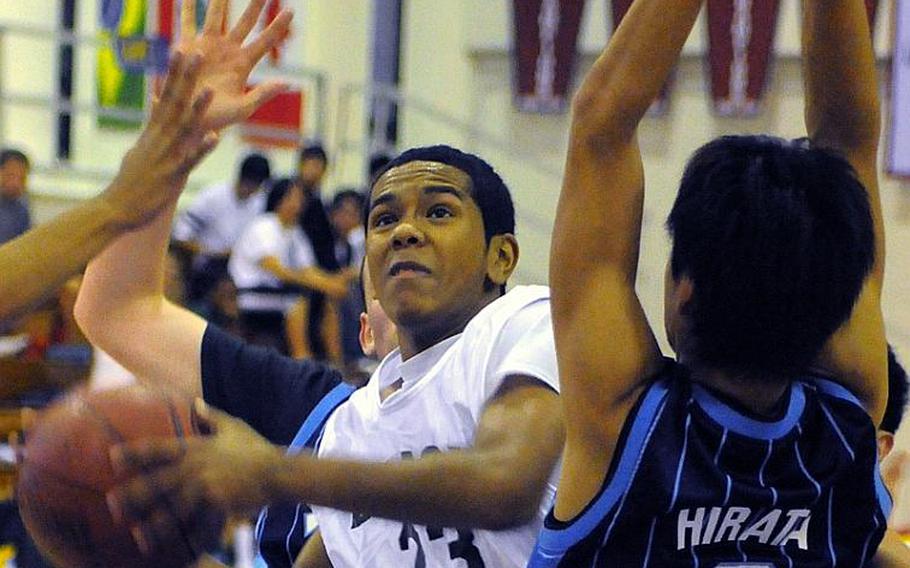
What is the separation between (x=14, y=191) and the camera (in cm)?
934

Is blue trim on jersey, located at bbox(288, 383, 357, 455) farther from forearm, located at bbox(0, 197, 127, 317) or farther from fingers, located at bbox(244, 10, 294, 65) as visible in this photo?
forearm, located at bbox(0, 197, 127, 317)

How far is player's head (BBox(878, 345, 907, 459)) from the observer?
294 cm

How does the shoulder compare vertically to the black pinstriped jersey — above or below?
above

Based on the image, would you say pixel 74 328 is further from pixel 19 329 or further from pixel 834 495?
pixel 834 495

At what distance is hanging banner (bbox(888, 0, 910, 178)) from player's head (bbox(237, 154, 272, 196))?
12.0 feet

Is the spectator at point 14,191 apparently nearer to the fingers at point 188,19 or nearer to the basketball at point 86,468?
the fingers at point 188,19

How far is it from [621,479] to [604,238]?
0.92ft

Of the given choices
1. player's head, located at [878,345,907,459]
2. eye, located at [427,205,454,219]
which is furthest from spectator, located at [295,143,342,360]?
player's head, located at [878,345,907,459]

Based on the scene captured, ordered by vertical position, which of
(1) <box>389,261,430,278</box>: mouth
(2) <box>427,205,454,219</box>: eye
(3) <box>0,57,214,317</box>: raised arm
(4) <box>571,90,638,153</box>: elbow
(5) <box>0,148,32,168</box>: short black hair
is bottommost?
(5) <box>0,148,32,168</box>: short black hair

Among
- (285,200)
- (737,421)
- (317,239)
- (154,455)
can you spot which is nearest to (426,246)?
(737,421)

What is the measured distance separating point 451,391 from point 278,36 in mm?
596

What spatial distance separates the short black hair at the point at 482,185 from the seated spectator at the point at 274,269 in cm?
656

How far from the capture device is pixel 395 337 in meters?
3.38

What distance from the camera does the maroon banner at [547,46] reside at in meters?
12.0
